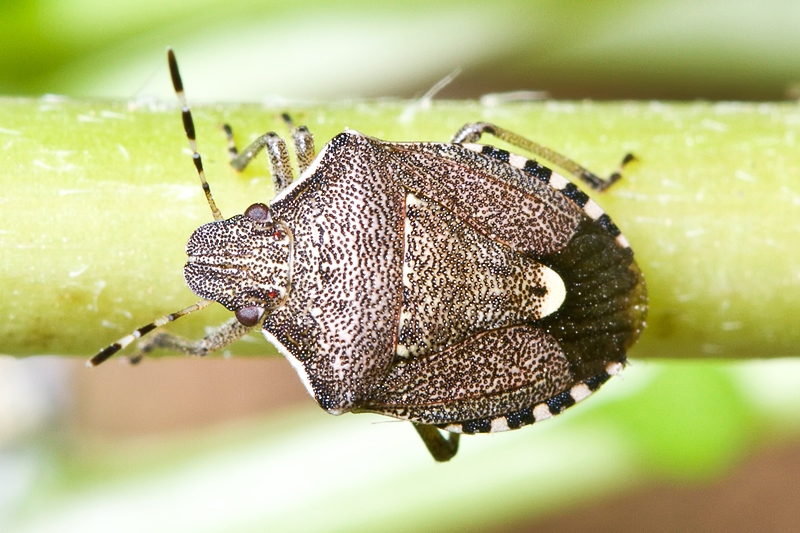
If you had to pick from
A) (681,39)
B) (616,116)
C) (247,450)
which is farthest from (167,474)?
(681,39)

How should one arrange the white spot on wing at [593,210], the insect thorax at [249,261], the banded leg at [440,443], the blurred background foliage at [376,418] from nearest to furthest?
the insect thorax at [249,261], the white spot on wing at [593,210], the banded leg at [440,443], the blurred background foliage at [376,418]


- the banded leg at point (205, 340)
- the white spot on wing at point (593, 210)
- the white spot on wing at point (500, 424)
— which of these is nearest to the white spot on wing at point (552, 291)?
Result: the white spot on wing at point (593, 210)

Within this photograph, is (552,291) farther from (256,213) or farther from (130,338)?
(130,338)

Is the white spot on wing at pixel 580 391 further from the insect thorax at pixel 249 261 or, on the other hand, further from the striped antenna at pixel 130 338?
the striped antenna at pixel 130 338

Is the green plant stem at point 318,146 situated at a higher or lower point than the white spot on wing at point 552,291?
higher

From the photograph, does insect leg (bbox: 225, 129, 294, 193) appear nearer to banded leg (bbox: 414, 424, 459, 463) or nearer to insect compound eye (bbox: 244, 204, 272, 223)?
insect compound eye (bbox: 244, 204, 272, 223)

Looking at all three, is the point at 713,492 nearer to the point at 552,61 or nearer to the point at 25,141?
the point at 552,61

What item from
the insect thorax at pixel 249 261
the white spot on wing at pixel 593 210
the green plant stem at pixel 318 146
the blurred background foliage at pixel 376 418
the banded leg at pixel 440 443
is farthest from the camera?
the blurred background foliage at pixel 376 418
